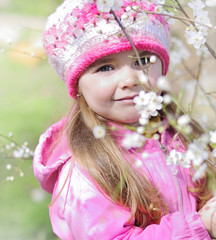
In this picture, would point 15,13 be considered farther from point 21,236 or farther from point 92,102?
point 92,102

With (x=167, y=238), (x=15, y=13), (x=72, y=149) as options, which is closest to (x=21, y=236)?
(x=72, y=149)

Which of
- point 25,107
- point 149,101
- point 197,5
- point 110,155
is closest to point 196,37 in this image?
point 197,5

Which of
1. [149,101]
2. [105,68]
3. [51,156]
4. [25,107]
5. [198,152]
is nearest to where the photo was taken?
[198,152]

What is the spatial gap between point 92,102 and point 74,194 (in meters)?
0.27

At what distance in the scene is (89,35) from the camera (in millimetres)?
1245

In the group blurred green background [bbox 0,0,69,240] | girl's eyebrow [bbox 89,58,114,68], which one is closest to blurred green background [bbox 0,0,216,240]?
blurred green background [bbox 0,0,69,240]

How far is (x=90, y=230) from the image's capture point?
1.16 m

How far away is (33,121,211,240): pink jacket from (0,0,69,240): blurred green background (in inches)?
10.4

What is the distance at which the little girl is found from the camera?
1168mm

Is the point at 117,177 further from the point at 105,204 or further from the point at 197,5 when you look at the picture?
the point at 197,5

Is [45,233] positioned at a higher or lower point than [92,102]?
lower

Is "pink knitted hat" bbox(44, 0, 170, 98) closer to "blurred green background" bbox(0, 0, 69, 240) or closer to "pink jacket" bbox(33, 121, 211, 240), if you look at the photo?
"blurred green background" bbox(0, 0, 69, 240)

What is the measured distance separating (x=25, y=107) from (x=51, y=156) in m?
1.93

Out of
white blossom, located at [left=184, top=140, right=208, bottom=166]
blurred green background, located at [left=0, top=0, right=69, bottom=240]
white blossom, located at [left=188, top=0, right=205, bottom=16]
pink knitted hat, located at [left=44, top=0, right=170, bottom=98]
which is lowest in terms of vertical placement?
blurred green background, located at [left=0, top=0, right=69, bottom=240]
